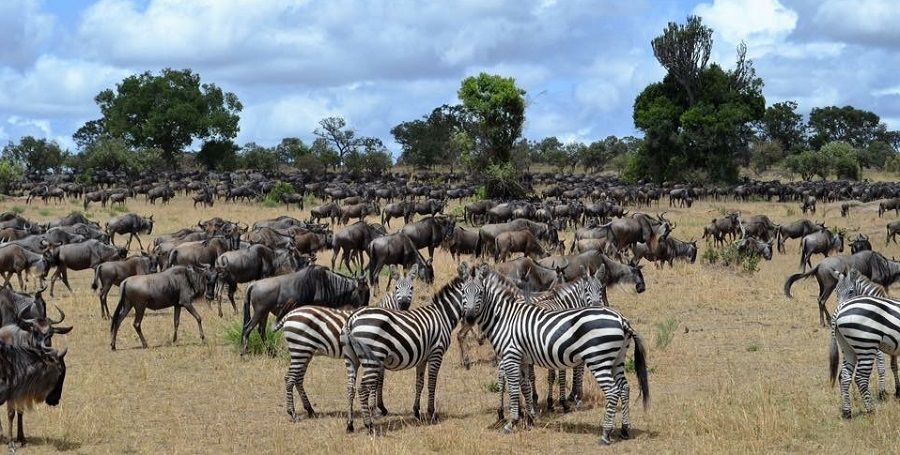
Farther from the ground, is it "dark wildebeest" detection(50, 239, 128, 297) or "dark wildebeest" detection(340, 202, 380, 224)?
"dark wildebeest" detection(340, 202, 380, 224)

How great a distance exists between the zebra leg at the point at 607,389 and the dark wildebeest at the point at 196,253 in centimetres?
1202

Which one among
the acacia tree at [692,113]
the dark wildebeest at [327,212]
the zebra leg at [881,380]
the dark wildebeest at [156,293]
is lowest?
the zebra leg at [881,380]

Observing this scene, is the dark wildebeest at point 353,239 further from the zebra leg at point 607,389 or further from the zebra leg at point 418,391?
the zebra leg at point 607,389

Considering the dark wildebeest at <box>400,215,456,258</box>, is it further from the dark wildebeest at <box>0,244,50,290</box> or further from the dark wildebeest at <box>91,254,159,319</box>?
the dark wildebeest at <box>0,244,50,290</box>

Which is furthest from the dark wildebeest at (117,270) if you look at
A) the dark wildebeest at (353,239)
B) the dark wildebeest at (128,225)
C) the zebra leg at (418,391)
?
the dark wildebeest at (128,225)

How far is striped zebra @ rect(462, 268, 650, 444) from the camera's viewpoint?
8742 mm

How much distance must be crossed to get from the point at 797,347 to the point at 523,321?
6.35 metres

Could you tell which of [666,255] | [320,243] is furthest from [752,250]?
[320,243]

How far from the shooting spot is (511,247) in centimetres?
2355

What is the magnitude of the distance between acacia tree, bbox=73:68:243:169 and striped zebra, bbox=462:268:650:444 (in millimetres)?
76196

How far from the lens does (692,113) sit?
6216 cm

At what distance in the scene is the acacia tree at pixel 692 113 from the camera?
6222cm

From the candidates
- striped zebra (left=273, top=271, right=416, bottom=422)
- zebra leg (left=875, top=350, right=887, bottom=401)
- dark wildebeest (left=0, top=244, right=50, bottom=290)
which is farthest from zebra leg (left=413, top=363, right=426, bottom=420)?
dark wildebeest (left=0, top=244, right=50, bottom=290)

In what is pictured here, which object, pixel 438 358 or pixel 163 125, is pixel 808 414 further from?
pixel 163 125
